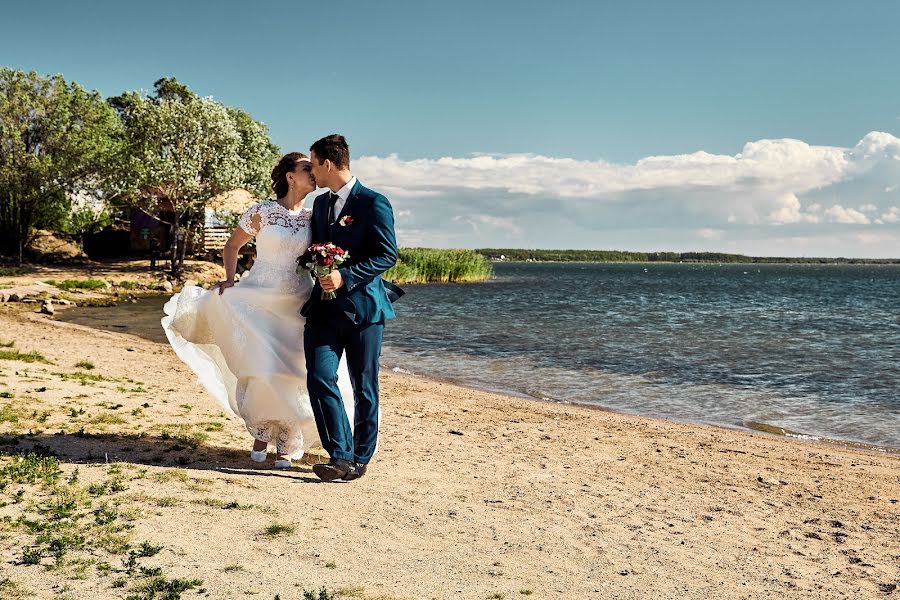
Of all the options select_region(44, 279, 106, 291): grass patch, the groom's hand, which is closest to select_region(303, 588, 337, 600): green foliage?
the groom's hand

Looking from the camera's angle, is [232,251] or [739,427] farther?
[739,427]

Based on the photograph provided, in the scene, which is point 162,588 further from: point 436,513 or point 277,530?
point 436,513

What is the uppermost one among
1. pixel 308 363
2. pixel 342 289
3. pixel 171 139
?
pixel 171 139

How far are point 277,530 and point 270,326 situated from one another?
1.89 m

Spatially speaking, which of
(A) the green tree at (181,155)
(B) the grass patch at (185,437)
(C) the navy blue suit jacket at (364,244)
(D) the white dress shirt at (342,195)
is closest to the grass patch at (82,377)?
(B) the grass patch at (185,437)

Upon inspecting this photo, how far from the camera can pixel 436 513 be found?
5.96 m

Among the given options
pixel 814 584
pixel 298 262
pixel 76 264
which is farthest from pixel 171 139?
pixel 814 584

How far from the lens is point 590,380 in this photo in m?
16.7

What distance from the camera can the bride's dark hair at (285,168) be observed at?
21.3 ft

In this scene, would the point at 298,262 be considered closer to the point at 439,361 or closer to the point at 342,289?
the point at 342,289

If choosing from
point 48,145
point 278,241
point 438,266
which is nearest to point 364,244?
point 278,241

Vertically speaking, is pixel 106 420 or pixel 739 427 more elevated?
pixel 106 420

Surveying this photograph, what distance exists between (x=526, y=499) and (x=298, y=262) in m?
2.65

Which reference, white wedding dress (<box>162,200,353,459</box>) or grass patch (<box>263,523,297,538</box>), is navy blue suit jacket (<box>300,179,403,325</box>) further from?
grass patch (<box>263,523,297,538</box>)
